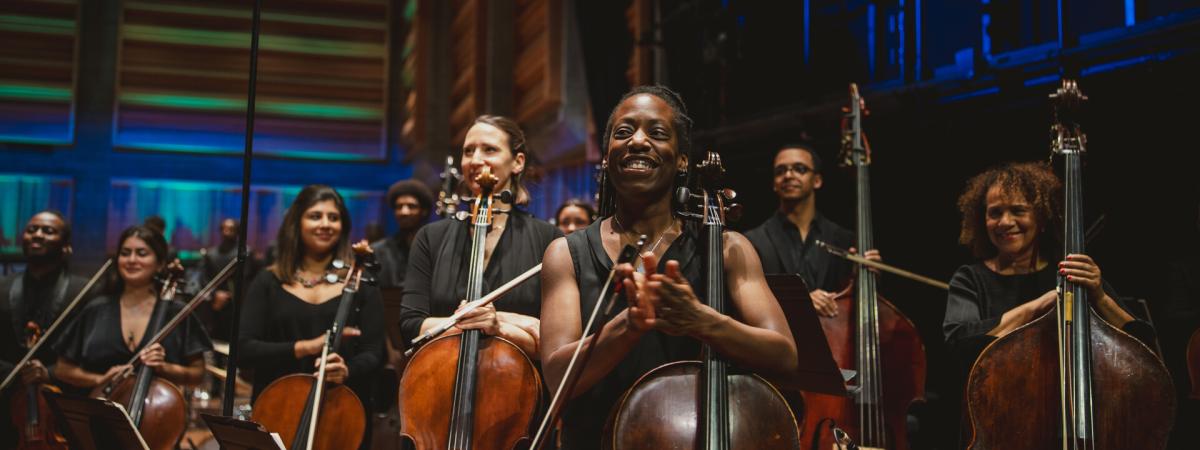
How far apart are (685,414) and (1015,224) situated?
1822 millimetres

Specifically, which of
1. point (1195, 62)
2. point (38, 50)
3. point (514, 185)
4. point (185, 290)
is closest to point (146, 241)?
point (185, 290)

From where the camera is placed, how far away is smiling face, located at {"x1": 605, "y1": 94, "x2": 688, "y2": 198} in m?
1.84

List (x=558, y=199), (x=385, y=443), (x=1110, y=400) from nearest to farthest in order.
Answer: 1. (x=1110, y=400)
2. (x=385, y=443)
3. (x=558, y=199)

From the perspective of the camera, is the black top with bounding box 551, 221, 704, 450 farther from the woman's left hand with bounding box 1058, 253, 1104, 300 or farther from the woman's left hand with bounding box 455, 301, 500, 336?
the woman's left hand with bounding box 1058, 253, 1104, 300

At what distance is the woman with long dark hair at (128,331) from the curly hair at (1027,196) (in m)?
3.15

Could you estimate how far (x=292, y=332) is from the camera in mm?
3516

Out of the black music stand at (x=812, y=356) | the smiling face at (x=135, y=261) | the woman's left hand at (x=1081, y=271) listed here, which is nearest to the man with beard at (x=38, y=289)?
the smiling face at (x=135, y=261)

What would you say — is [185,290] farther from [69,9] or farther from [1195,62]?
[69,9]

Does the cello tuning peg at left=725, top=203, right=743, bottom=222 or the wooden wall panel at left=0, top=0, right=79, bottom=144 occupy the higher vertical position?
the wooden wall panel at left=0, top=0, right=79, bottom=144

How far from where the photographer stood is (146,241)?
13.6 feet

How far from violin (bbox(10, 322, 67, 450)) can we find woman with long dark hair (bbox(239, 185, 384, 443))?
98 cm

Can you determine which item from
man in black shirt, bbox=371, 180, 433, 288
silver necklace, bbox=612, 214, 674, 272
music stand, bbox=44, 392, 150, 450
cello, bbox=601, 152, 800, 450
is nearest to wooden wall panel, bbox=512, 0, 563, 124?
man in black shirt, bbox=371, 180, 433, 288

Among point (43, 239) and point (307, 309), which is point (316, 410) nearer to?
point (307, 309)

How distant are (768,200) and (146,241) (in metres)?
3.23
